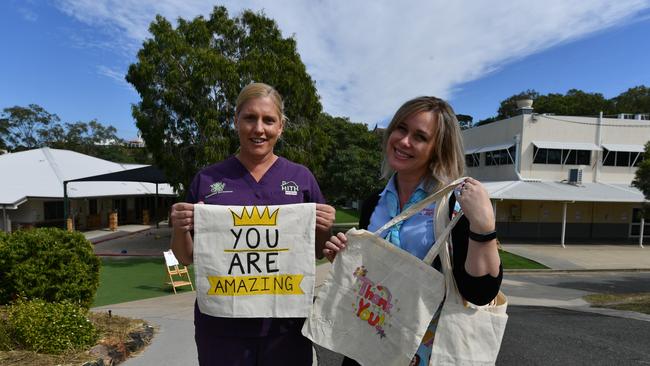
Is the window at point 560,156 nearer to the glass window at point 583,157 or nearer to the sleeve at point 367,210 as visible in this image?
the glass window at point 583,157

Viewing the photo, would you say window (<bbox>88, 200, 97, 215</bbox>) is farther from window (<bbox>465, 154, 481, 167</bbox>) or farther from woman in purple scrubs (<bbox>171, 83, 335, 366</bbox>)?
window (<bbox>465, 154, 481, 167</bbox>)

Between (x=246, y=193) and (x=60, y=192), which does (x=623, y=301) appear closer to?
(x=246, y=193)

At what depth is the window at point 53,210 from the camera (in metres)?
20.7

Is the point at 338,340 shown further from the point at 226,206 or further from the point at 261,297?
the point at 226,206

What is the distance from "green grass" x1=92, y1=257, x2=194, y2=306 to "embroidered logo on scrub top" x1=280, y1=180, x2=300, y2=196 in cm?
808

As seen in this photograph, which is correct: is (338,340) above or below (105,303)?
above

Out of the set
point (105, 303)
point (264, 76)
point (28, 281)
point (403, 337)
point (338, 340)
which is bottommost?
point (105, 303)

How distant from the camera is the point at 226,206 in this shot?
2070mm

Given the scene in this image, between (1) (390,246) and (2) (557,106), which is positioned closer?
(1) (390,246)

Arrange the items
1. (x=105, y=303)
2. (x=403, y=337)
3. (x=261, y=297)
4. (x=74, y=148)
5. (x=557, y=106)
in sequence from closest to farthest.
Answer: (x=403, y=337)
(x=261, y=297)
(x=105, y=303)
(x=557, y=106)
(x=74, y=148)

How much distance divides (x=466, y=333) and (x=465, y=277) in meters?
0.23

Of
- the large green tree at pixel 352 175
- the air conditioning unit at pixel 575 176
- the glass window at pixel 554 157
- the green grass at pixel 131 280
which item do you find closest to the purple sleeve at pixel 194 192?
the green grass at pixel 131 280

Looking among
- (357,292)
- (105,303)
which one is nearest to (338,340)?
(357,292)

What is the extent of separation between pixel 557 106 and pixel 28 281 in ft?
198
